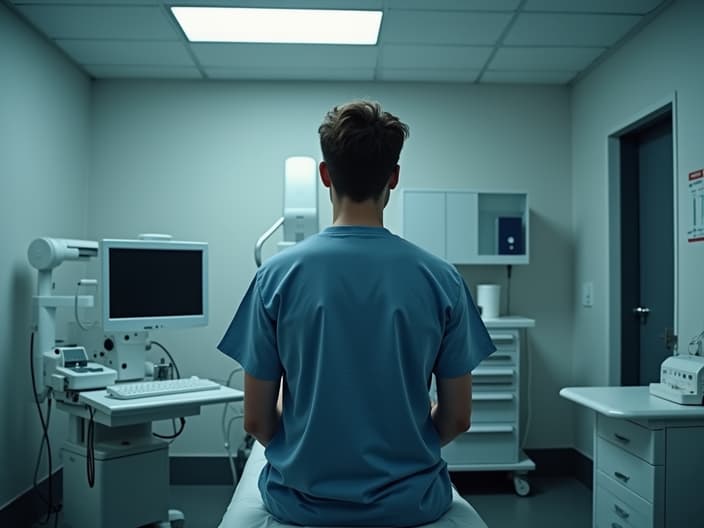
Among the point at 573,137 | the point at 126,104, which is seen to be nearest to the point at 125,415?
the point at 126,104

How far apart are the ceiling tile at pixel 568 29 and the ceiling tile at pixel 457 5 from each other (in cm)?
15

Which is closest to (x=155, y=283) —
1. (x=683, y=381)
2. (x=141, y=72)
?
(x=141, y=72)

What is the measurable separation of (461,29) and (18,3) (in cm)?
199

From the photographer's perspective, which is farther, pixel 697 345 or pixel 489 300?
pixel 489 300

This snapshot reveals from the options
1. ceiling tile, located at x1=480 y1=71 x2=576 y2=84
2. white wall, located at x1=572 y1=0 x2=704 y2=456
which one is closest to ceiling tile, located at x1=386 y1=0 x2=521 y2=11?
white wall, located at x1=572 y1=0 x2=704 y2=456

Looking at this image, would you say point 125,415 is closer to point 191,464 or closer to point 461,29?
point 191,464

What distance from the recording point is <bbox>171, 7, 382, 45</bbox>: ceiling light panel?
275 centimetres

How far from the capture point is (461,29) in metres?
2.89

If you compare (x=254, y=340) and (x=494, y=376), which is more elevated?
(x=254, y=340)

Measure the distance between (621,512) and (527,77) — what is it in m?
2.46

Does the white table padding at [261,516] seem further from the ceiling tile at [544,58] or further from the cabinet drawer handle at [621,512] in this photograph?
the ceiling tile at [544,58]

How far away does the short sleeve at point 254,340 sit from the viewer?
1.10 metres

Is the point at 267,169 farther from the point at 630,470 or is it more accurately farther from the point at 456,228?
the point at 630,470

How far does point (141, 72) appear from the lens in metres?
3.52
